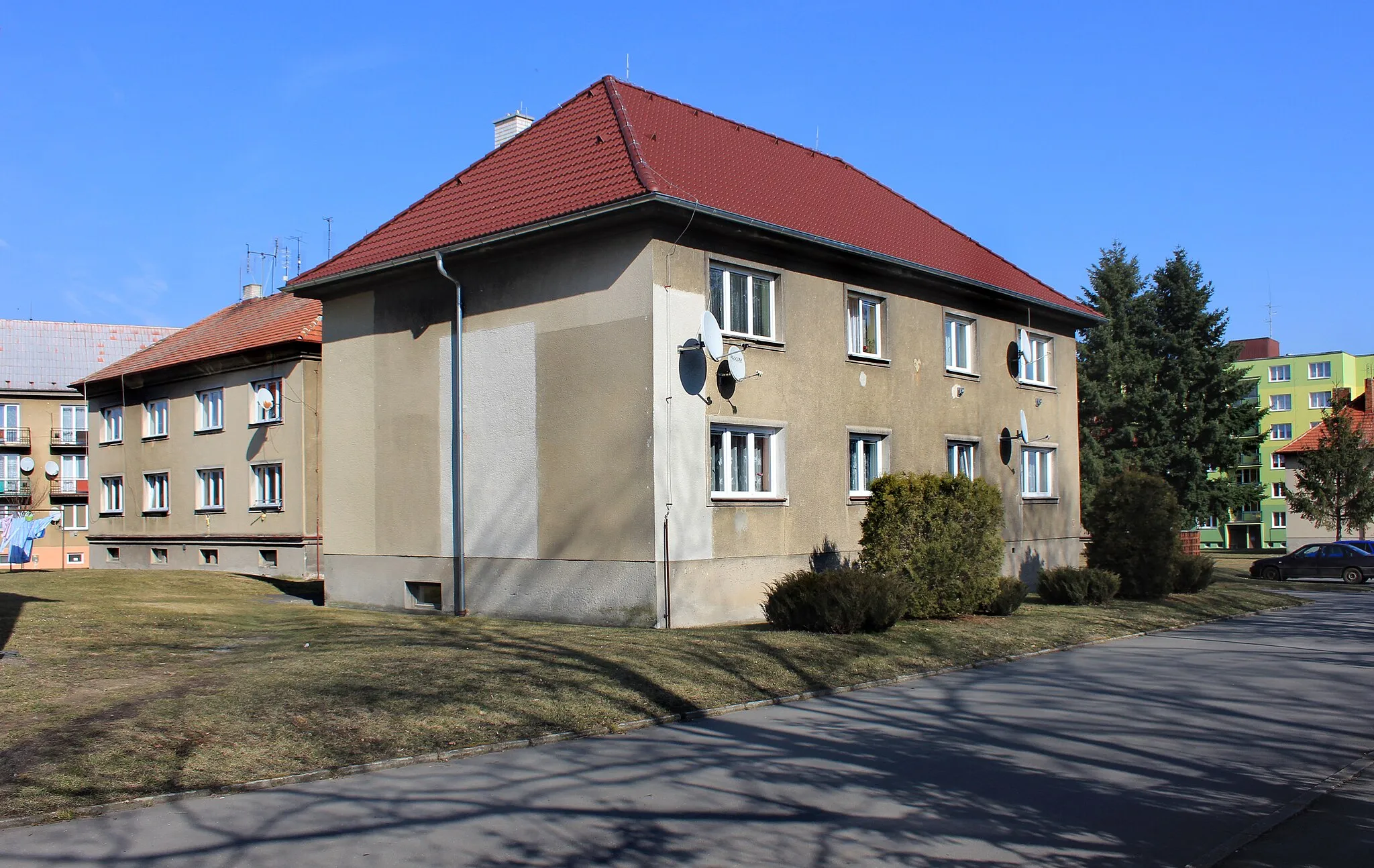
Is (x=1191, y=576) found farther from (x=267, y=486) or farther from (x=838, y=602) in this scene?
(x=267, y=486)

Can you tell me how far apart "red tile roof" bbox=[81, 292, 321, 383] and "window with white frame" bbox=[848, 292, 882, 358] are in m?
14.9

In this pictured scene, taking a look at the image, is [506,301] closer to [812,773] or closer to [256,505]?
[812,773]

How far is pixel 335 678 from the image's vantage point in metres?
10.5

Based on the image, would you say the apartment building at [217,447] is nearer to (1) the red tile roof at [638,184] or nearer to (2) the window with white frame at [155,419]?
(2) the window with white frame at [155,419]

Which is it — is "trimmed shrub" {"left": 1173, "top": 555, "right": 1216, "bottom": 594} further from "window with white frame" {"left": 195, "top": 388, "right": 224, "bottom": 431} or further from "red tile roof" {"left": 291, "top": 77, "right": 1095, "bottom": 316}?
"window with white frame" {"left": 195, "top": 388, "right": 224, "bottom": 431}

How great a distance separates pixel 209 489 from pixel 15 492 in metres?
34.7

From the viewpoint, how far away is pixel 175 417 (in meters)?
34.5

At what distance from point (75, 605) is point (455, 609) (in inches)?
224

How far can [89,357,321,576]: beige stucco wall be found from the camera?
29719 millimetres

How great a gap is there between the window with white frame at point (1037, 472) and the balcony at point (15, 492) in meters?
54.8

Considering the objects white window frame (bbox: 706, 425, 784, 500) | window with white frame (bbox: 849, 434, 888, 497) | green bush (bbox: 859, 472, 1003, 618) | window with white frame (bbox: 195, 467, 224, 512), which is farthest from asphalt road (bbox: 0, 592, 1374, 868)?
window with white frame (bbox: 195, 467, 224, 512)

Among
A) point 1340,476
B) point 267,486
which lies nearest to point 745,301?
point 267,486

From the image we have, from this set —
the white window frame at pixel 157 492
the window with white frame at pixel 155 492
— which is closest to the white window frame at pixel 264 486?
the white window frame at pixel 157 492

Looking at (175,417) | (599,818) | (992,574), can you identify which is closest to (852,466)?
(992,574)
